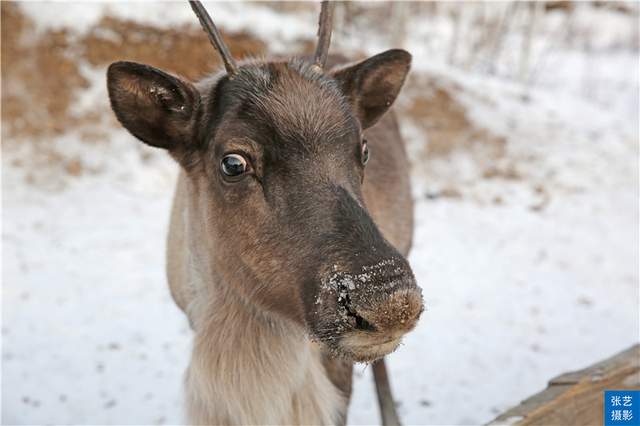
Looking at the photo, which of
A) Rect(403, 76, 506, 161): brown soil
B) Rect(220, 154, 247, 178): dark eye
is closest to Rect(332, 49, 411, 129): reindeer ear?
Rect(220, 154, 247, 178): dark eye

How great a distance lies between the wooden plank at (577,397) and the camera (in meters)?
2.93

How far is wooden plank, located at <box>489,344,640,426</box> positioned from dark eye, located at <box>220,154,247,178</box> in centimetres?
168

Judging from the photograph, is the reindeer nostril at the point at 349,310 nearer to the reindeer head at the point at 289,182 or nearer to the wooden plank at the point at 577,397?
the reindeer head at the point at 289,182

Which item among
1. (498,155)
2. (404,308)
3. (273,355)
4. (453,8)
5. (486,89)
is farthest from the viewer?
(453,8)

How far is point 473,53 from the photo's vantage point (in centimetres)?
1692

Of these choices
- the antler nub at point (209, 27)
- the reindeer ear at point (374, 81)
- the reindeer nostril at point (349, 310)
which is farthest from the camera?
the reindeer ear at point (374, 81)

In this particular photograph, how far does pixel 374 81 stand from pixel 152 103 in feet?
3.80

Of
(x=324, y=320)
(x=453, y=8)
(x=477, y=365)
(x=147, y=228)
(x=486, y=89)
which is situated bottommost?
(x=477, y=365)

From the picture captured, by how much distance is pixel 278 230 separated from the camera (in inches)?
99.0

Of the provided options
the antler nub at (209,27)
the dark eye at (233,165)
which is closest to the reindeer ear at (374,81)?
the antler nub at (209,27)

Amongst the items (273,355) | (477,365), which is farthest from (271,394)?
(477,365)

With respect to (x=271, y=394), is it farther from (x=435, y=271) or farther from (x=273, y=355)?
(x=435, y=271)

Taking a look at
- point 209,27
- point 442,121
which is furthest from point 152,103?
point 442,121

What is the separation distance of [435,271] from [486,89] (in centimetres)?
644
